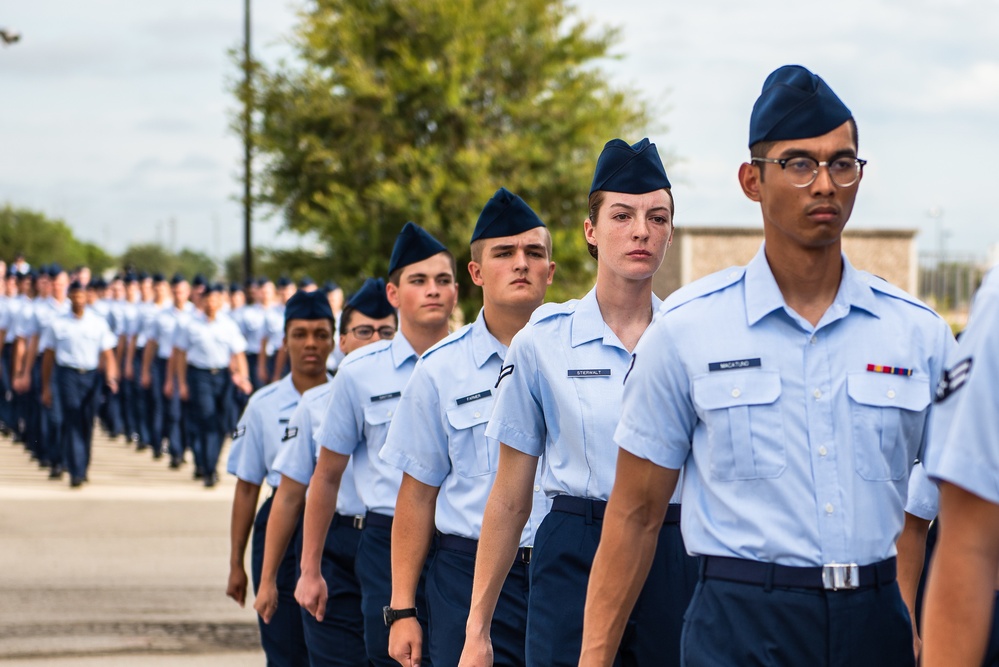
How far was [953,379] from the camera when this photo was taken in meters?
2.43

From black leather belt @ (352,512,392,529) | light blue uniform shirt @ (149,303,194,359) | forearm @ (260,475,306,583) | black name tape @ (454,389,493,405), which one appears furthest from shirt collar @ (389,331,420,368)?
light blue uniform shirt @ (149,303,194,359)

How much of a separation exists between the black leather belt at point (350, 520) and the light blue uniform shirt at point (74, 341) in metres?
11.0

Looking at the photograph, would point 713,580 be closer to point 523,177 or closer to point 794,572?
point 794,572

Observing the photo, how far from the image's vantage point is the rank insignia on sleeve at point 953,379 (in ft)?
7.84

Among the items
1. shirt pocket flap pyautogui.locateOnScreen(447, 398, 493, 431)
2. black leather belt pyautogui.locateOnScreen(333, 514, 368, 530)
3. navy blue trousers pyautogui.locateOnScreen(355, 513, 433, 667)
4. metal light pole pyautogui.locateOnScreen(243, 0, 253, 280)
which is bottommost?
navy blue trousers pyautogui.locateOnScreen(355, 513, 433, 667)

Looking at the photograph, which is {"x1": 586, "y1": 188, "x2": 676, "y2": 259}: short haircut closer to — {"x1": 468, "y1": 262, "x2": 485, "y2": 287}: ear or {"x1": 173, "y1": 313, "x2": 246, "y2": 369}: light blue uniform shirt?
{"x1": 468, "y1": 262, "x2": 485, "y2": 287}: ear

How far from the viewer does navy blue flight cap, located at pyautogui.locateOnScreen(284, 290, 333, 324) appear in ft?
23.9

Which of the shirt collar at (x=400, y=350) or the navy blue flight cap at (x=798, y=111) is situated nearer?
the navy blue flight cap at (x=798, y=111)

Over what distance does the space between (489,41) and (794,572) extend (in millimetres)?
24458

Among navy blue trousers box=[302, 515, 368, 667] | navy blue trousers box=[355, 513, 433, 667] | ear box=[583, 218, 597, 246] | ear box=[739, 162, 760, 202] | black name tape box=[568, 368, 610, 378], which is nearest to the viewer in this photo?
ear box=[739, 162, 760, 202]

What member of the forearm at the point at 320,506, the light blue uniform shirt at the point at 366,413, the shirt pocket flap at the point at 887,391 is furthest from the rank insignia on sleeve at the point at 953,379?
the forearm at the point at 320,506

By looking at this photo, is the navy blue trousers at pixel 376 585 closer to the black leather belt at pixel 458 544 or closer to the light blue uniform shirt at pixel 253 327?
the black leather belt at pixel 458 544

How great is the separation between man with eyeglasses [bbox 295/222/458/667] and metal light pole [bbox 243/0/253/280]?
70.9 ft

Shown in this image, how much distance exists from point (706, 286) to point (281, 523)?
11.8ft
